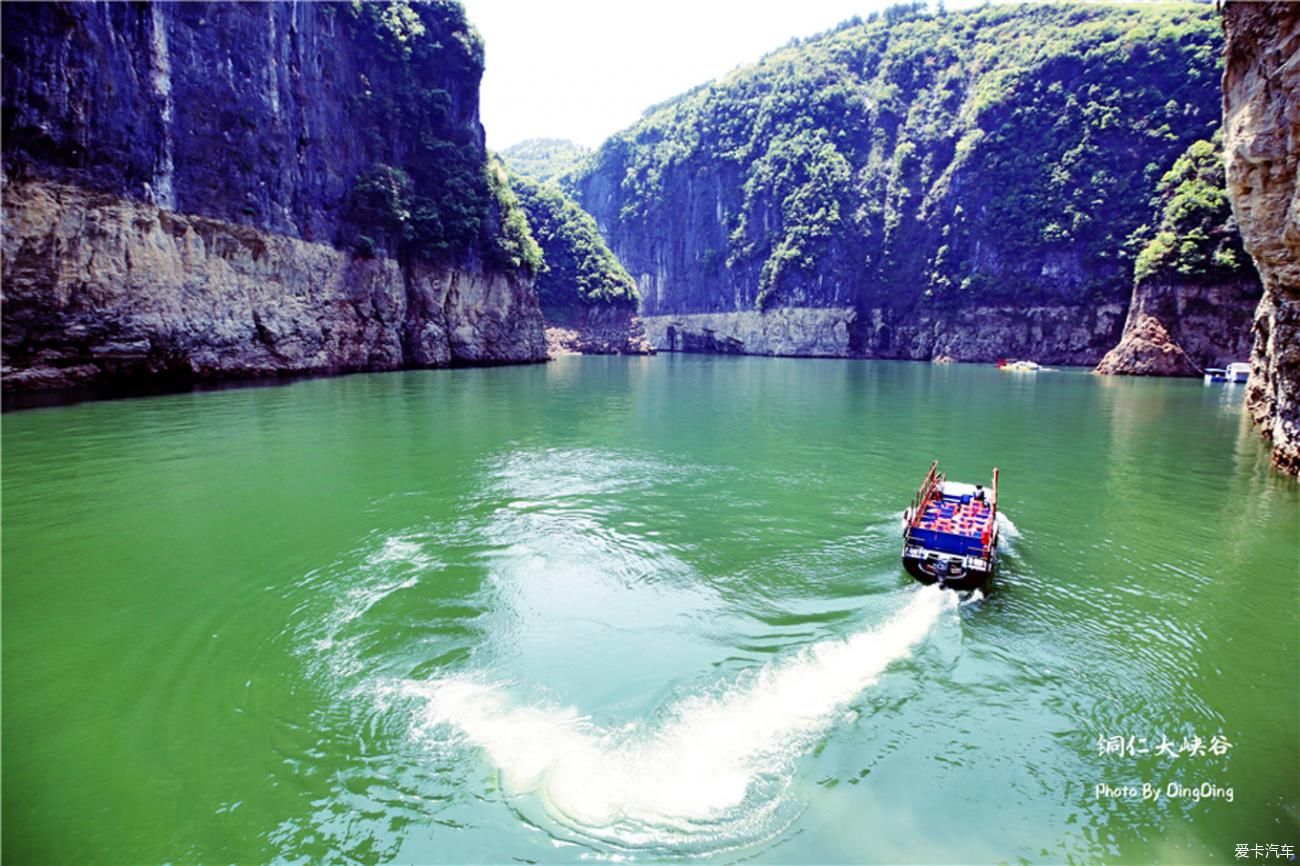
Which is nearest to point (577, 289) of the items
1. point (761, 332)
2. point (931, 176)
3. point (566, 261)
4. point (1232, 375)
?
point (566, 261)

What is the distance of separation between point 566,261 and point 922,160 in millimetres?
57216

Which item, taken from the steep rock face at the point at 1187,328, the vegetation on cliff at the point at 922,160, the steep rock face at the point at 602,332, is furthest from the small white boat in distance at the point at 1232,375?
the steep rock face at the point at 602,332

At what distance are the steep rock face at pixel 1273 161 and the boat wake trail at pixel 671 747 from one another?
52.1 feet

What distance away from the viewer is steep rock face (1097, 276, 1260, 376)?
55062 mm

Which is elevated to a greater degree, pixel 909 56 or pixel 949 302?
pixel 909 56

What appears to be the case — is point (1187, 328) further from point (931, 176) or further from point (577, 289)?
point (577, 289)

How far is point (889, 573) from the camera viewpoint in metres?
11.5

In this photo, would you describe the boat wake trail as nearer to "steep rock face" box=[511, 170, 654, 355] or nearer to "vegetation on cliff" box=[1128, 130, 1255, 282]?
"vegetation on cliff" box=[1128, 130, 1255, 282]

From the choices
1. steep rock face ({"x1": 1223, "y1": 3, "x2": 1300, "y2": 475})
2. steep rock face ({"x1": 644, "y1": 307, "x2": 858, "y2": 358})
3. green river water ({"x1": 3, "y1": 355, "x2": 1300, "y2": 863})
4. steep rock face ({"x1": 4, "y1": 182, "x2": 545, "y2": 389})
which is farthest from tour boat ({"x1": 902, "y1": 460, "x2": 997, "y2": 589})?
steep rock face ({"x1": 644, "y1": 307, "x2": 858, "y2": 358})

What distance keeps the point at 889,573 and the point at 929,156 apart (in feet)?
346

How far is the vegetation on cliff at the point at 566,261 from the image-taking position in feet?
320

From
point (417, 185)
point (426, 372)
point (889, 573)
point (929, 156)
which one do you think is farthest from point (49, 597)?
point (929, 156)

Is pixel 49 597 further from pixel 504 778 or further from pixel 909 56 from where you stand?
pixel 909 56

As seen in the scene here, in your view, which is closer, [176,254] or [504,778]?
[504,778]
